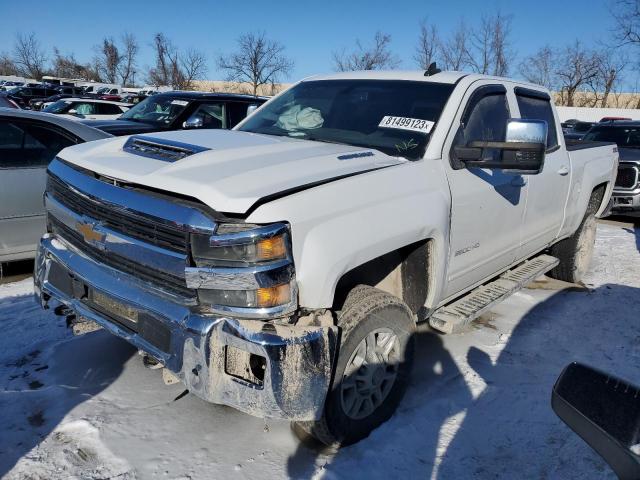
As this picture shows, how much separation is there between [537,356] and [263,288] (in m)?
2.65

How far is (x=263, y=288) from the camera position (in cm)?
212

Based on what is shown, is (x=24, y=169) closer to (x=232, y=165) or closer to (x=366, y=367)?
(x=232, y=165)

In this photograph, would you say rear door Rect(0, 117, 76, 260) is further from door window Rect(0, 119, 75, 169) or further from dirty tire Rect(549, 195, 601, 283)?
dirty tire Rect(549, 195, 601, 283)

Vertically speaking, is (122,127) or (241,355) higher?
(122,127)

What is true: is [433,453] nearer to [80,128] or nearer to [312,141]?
[312,141]

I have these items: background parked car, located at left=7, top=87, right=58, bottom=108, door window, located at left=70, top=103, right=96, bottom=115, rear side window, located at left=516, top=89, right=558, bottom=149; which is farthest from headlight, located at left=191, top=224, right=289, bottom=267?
background parked car, located at left=7, top=87, right=58, bottom=108

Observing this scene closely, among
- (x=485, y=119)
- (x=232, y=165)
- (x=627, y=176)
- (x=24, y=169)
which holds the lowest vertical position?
(x=627, y=176)

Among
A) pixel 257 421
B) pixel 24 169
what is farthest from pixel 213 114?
pixel 257 421

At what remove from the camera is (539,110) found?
449 cm

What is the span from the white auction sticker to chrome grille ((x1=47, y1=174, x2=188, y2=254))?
1640 mm

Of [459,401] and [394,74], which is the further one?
[394,74]

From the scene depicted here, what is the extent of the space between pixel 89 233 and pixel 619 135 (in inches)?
416

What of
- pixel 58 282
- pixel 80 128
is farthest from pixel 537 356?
pixel 80 128

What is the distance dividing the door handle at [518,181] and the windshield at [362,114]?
78 centimetres
